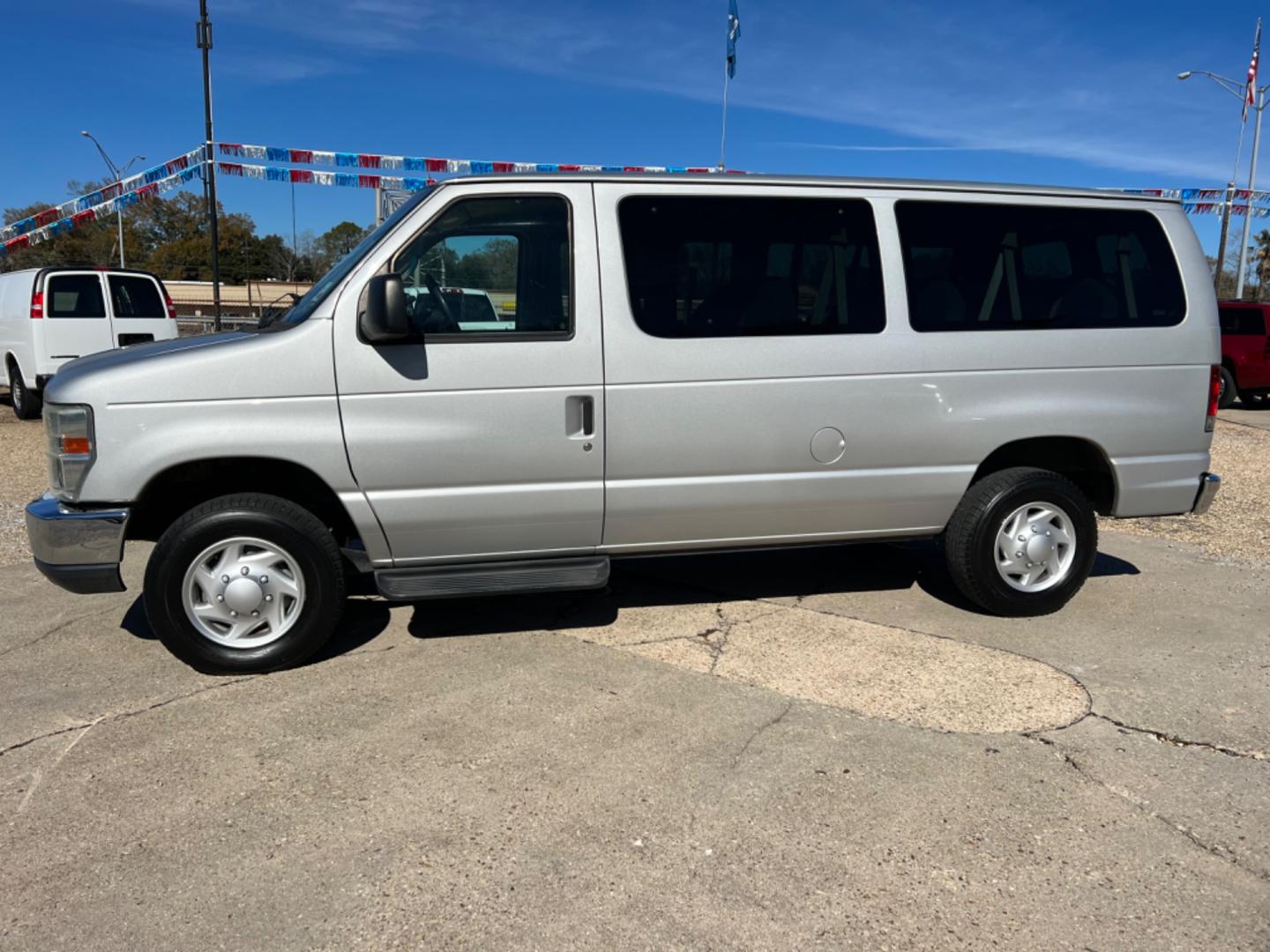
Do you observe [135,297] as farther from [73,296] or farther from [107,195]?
[107,195]

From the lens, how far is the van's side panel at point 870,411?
416 centimetres

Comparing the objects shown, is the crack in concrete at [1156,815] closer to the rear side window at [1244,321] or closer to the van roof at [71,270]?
the van roof at [71,270]

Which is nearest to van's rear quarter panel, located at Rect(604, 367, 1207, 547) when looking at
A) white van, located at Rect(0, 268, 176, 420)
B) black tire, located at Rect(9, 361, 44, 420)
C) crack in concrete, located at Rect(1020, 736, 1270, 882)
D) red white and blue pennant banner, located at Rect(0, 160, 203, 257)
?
crack in concrete, located at Rect(1020, 736, 1270, 882)

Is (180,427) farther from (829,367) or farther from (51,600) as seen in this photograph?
(829,367)

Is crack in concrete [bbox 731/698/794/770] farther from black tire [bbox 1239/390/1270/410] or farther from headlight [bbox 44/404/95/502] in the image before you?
black tire [bbox 1239/390/1270/410]

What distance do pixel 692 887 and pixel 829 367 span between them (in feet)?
8.25

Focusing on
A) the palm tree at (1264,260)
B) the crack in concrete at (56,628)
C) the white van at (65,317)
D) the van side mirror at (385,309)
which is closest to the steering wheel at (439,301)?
the van side mirror at (385,309)

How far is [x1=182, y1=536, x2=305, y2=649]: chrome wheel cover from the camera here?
3930mm

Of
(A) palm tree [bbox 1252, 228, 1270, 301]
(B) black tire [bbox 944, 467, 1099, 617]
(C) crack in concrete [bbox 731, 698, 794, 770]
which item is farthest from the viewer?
(A) palm tree [bbox 1252, 228, 1270, 301]

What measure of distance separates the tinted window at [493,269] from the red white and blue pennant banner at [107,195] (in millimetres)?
14387

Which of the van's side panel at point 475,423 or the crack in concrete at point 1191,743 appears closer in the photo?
the crack in concrete at point 1191,743

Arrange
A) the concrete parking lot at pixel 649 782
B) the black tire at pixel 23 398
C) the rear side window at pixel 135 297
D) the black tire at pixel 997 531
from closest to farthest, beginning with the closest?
the concrete parking lot at pixel 649 782 < the black tire at pixel 997 531 < the rear side window at pixel 135 297 < the black tire at pixel 23 398

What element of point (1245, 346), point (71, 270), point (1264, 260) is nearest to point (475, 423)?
point (71, 270)

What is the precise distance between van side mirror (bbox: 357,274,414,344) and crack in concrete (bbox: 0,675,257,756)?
1654 mm
